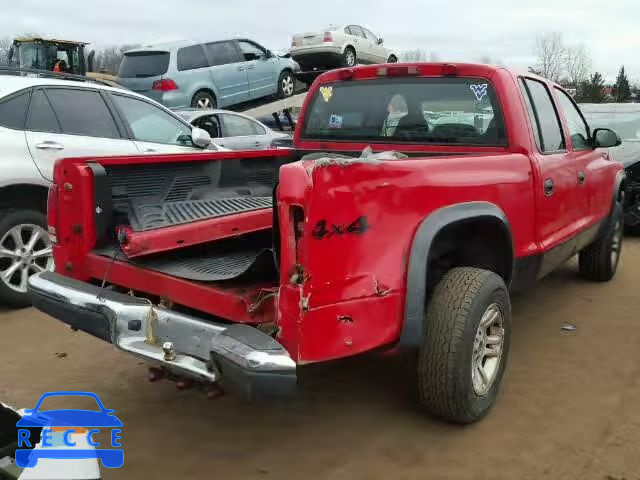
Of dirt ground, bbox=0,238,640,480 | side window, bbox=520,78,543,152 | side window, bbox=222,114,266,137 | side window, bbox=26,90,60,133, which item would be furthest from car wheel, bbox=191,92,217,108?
side window, bbox=520,78,543,152

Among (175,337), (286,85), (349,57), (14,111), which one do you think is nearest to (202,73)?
(286,85)

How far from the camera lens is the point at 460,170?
10.3 feet

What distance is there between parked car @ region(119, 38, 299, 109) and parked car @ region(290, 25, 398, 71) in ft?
8.50

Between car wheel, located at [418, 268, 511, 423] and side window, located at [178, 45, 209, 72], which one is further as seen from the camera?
side window, located at [178, 45, 209, 72]

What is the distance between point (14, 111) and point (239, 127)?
5.37 m

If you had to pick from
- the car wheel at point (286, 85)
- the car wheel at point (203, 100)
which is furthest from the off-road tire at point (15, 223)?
the car wheel at point (286, 85)

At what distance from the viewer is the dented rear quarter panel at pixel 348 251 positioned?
7.95 ft

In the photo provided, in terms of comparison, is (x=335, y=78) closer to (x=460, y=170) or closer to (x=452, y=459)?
(x=460, y=170)

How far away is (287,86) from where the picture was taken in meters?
15.6

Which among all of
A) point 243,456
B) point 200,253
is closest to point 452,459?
point 243,456

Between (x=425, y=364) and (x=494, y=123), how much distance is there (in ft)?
5.51

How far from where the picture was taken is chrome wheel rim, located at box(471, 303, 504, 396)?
3.12 metres

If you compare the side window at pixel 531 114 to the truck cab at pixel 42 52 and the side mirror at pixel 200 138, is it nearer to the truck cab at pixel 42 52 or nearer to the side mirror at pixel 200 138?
the side mirror at pixel 200 138

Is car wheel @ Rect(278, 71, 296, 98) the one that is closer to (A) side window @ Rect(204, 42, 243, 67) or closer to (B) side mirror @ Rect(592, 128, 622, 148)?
Answer: (A) side window @ Rect(204, 42, 243, 67)
